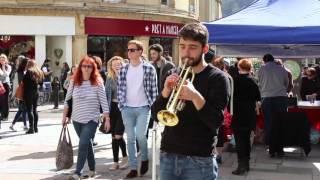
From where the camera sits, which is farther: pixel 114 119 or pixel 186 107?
pixel 114 119

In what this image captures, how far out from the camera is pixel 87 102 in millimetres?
7812

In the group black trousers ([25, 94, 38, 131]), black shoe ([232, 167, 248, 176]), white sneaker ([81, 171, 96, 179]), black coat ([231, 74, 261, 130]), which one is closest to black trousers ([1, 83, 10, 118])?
black trousers ([25, 94, 38, 131])

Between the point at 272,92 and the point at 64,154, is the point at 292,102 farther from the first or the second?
the point at 64,154

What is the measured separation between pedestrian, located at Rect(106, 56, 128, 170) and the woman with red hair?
2.82 ft

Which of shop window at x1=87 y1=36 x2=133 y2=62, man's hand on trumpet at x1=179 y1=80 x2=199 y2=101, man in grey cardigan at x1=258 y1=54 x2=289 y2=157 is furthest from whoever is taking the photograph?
shop window at x1=87 y1=36 x2=133 y2=62

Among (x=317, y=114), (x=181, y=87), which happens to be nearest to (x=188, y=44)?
(x=181, y=87)

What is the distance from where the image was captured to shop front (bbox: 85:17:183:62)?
29.6 metres

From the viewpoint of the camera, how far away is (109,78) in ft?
31.2

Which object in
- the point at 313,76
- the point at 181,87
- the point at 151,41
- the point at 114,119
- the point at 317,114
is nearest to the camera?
the point at 181,87

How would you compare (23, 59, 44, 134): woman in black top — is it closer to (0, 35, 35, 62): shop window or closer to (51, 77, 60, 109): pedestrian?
(51, 77, 60, 109): pedestrian

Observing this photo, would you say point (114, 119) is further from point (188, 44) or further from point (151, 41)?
point (151, 41)

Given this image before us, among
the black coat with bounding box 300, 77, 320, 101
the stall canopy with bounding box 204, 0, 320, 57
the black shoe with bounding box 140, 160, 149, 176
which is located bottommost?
the black shoe with bounding box 140, 160, 149, 176

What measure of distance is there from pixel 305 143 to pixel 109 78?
3763 mm

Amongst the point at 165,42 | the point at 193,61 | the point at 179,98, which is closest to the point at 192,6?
the point at 165,42
